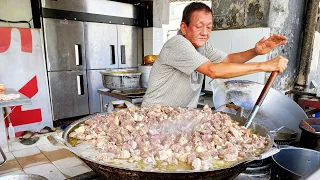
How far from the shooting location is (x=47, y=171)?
8.91ft

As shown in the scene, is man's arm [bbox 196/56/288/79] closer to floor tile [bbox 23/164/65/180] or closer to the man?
the man

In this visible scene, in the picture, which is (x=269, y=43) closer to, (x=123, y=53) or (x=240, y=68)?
(x=240, y=68)

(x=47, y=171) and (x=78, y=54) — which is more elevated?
(x=78, y=54)

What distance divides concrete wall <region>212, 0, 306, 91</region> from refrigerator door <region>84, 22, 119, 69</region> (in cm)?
260

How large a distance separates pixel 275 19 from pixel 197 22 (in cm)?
178

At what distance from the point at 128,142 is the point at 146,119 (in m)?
0.35

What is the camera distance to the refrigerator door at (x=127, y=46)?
543cm

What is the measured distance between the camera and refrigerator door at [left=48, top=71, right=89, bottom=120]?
4.60 m

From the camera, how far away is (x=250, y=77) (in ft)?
10.6

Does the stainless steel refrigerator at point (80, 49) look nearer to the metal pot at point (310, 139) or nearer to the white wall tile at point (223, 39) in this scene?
the white wall tile at point (223, 39)

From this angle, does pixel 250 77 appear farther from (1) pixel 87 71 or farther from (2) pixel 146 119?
(1) pixel 87 71

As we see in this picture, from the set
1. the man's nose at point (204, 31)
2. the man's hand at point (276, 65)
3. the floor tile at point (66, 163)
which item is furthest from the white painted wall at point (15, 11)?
the man's hand at point (276, 65)

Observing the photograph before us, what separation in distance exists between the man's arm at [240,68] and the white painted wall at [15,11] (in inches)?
174

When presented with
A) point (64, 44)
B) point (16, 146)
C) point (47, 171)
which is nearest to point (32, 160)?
point (47, 171)
